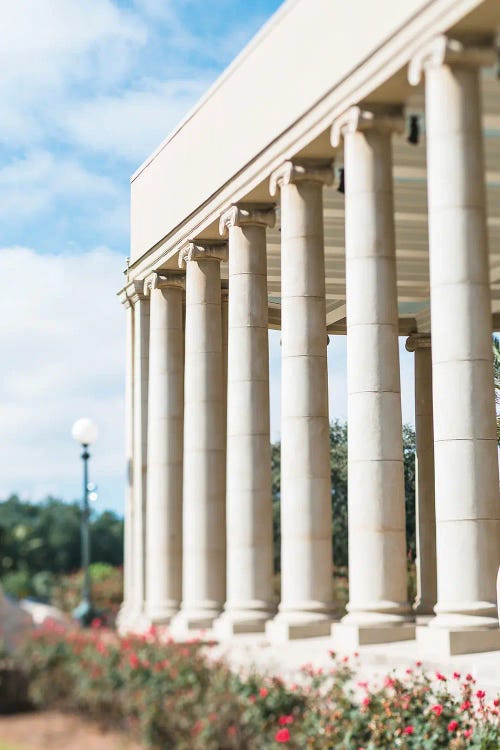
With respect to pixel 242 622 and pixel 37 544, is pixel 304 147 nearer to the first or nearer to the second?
pixel 242 622

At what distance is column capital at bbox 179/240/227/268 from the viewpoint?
11106cm

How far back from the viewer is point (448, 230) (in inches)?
2766

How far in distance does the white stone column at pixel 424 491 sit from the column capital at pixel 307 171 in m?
58.9

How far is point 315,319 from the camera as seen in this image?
90.0m

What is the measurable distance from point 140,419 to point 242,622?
3613 centimetres

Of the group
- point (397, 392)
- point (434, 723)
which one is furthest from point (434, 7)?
point (434, 723)

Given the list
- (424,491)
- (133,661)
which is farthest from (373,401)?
(424,491)

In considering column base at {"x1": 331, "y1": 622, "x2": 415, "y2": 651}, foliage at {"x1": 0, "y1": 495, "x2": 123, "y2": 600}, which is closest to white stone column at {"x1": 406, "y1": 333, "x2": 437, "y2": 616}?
column base at {"x1": 331, "y1": 622, "x2": 415, "y2": 651}

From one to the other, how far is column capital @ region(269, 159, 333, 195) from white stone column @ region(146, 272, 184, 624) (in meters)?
31.2

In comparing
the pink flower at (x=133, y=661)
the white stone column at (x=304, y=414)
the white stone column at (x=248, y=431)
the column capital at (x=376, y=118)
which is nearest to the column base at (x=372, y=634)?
the white stone column at (x=304, y=414)

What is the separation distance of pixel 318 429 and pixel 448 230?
78.2 ft

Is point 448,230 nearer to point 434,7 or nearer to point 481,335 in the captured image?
point 481,335

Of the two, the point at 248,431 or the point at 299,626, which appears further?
the point at 248,431

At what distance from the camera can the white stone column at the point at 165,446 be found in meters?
117
